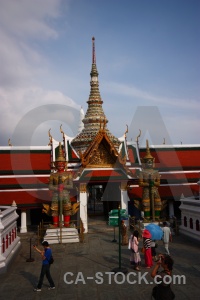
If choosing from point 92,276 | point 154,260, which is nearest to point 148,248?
point 154,260

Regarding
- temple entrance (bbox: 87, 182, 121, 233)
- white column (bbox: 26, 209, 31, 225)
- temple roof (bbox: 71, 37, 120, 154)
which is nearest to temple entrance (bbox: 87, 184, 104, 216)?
temple entrance (bbox: 87, 182, 121, 233)

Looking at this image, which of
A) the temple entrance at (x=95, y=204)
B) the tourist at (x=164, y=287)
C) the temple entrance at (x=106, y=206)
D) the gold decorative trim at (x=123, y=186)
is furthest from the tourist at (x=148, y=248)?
the temple entrance at (x=95, y=204)

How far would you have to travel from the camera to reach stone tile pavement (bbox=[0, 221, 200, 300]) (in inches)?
332

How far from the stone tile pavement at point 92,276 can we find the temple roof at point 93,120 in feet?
40.0

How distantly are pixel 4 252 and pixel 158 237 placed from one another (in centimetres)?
656

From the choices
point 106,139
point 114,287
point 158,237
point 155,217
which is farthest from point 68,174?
point 114,287

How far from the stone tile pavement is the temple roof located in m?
12.2

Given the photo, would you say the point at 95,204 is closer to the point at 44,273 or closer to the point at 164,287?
the point at 44,273

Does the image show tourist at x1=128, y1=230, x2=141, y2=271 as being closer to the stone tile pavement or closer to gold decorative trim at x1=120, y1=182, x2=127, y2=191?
the stone tile pavement

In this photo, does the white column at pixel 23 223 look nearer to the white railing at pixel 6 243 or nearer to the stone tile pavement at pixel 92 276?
the stone tile pavement at pixel 92 276

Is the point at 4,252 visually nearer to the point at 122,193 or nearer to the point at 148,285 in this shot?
the point at 148,285

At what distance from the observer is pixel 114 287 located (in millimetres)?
8953

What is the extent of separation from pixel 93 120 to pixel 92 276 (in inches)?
777

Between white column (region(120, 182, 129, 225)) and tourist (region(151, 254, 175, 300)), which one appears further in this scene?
white column (region(120, 182, 129, 225))
